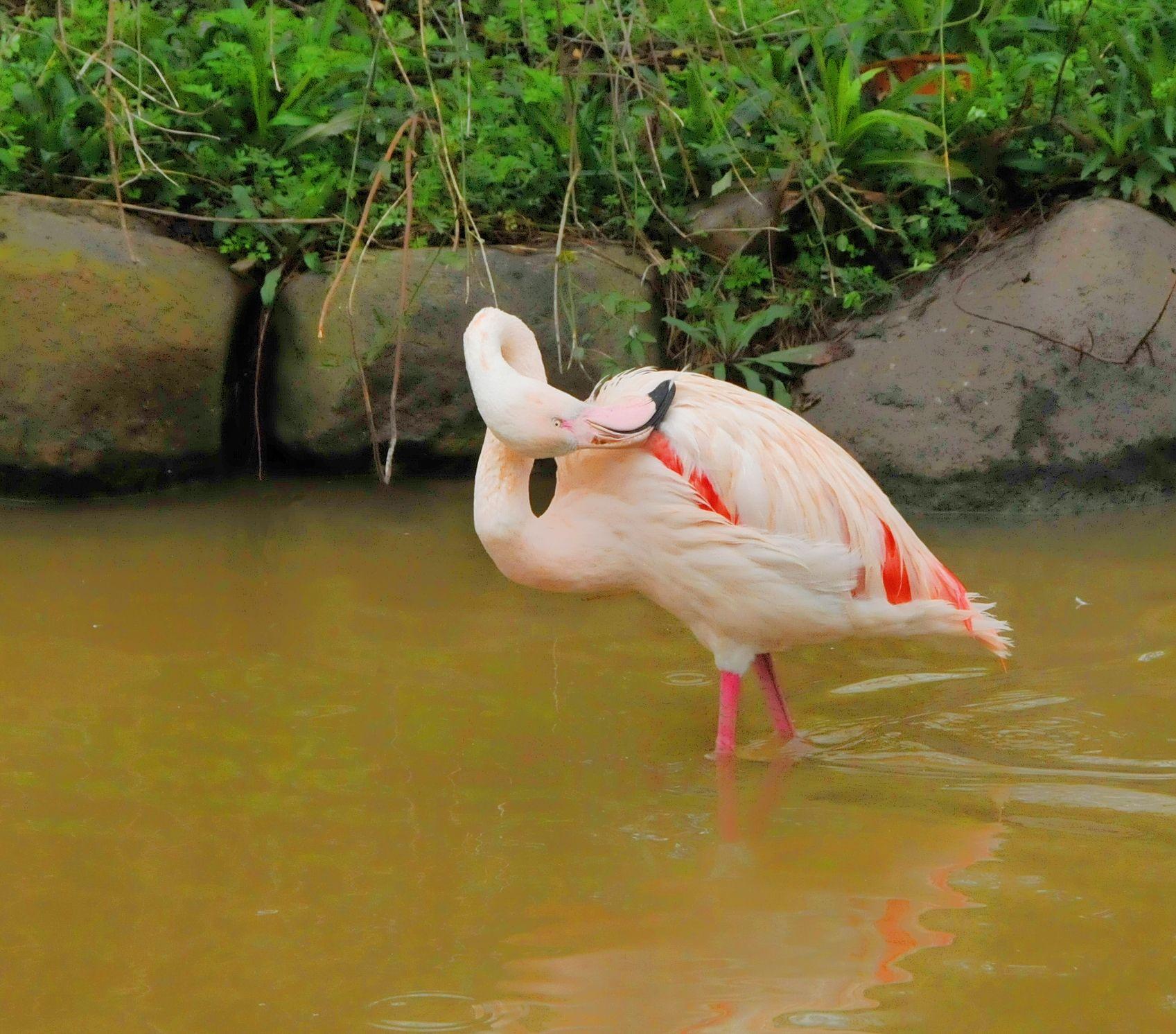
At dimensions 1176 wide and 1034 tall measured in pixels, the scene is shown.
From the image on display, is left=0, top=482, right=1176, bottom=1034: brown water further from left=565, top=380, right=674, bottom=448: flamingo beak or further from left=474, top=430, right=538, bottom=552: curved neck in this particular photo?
left=565, top=380, right=674, bottom=448: flamingo beak

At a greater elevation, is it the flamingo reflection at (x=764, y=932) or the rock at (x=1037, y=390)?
the rock at (x=1037, y=390)

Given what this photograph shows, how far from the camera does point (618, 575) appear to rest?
375 cm

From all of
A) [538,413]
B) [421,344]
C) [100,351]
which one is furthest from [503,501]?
[100,351]

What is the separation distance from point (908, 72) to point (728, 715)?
164 inches

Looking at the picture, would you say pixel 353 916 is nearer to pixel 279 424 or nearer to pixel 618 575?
pixel 618 575

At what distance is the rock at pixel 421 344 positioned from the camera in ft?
19.3

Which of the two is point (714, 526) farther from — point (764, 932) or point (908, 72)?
point (908, 72)

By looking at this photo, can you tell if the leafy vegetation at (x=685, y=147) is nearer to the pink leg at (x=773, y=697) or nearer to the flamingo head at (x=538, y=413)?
the pink leg at (x=773, y=697)

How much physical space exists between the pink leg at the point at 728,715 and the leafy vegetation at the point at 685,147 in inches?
94.6

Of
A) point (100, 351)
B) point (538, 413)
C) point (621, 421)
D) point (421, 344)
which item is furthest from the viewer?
point (421, 344)

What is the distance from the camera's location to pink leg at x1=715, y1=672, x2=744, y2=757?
3.70 meters

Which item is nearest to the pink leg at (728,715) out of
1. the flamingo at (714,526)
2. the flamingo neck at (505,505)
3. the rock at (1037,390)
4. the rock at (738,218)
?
the flamingo at (714,526)

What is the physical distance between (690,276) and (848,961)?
429 centimetres

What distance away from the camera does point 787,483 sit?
365cm
